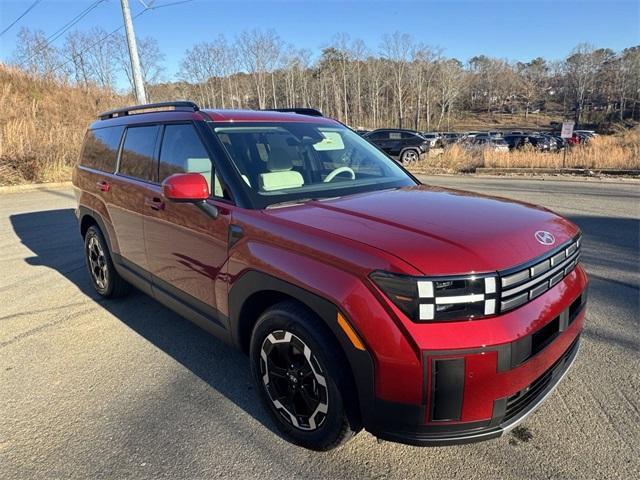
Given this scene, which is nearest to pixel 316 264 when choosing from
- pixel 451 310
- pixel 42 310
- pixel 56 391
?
pixel 451 310

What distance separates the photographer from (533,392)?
211 cm

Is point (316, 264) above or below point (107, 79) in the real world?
below

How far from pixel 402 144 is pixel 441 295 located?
2143 cm

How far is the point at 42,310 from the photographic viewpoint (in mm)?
4520

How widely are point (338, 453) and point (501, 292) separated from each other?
1247 millimetres

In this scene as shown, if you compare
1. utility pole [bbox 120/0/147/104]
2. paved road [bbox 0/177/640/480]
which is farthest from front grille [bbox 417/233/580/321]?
utility pole [bbox 120/0/147/104]

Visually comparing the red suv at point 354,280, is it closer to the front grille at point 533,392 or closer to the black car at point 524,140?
the front grille at point 533,392

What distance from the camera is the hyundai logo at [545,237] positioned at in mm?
2215

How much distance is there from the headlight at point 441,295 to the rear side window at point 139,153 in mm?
2445

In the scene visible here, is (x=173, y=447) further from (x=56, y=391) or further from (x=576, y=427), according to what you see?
A: (x=576, y=427)

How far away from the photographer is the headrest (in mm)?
2977

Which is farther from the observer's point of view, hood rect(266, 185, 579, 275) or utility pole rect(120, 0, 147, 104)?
utility pole rect(120, 0, 147, 104)

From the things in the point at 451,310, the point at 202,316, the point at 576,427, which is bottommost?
the point at 576,427

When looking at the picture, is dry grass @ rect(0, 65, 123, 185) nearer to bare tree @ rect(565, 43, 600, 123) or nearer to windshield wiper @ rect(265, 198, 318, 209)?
windshield wiper @ rect(265, 198, 318, 209)
